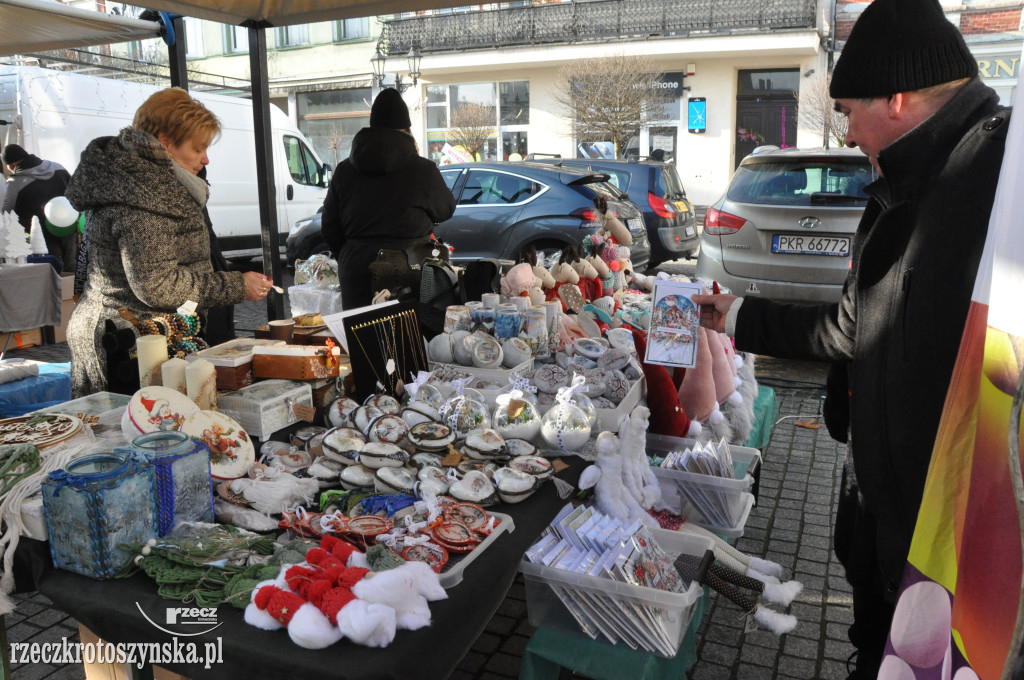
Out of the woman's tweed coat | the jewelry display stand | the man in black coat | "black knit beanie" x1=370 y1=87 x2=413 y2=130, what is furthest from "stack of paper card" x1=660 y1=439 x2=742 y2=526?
"black knit beanie" x1=370 y1=87 x2=413 y2=130

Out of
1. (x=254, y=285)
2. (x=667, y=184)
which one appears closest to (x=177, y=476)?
(x=254, y=285)

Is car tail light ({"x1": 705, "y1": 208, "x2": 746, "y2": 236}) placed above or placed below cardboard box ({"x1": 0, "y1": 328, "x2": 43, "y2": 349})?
above

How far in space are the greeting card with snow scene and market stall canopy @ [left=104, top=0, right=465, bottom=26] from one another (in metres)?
2.34

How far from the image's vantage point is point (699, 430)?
10.0 ft

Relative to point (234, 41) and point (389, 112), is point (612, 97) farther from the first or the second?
point (389, 112)

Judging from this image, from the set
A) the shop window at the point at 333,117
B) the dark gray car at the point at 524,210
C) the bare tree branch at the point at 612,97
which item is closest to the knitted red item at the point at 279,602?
the dark gray car at the point at 524,210

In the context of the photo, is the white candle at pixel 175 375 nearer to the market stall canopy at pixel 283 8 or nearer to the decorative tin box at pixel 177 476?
the decorative tin box at pixel 177 476

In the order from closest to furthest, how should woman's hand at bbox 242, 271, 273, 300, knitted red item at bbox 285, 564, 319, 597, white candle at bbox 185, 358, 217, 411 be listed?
knitted red item at bbox 285, 564, 319, 597
white candle at bbox 185, 358, 217, 411
woman's hand at bbox 242, 271, 273, 300

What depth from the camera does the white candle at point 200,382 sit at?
2117 mm

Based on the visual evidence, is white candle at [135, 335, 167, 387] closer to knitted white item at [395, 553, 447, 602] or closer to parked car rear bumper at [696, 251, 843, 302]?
knitted white item at [395, 553, 447, 602]

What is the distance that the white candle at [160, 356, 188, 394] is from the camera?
216 centimetres

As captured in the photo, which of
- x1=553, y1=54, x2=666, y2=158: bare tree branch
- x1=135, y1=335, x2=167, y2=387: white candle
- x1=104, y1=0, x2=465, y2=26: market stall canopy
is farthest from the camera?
x1=553, y1=54, x2=666, y2=158: bare tree branch

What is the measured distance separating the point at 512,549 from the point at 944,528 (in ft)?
2.95

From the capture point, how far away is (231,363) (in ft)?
7.47
